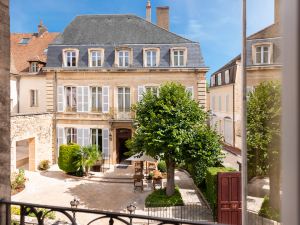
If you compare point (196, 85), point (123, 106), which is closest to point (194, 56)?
point (196, 85)

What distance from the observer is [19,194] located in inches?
224

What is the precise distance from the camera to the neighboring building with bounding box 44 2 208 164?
871 centimetres

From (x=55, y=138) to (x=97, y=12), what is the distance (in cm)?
448

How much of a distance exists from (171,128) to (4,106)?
3.83 metres

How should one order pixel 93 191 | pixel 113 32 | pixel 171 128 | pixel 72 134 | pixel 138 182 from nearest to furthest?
pixel 171 128 → pixel 93 191 → pixel 138 182 → pixel 72 134 → pixel 113 32

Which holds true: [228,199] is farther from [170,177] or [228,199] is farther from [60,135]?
[60,135]

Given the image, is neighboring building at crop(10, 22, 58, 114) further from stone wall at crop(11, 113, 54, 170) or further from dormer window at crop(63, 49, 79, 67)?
stone wall at crop(11, 113, 54, 170)

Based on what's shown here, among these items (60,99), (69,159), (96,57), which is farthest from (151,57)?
(69,159)

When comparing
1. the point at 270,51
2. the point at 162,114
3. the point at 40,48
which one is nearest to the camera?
the point at 270,51

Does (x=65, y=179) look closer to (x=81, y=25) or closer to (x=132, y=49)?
(x=132, y=49)

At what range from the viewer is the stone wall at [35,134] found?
23.3 feet

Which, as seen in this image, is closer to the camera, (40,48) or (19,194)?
(19,194)

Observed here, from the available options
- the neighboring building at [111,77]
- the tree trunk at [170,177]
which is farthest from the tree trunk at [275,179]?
the neighboring building at [111,77]

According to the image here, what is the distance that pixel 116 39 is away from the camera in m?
9.14
